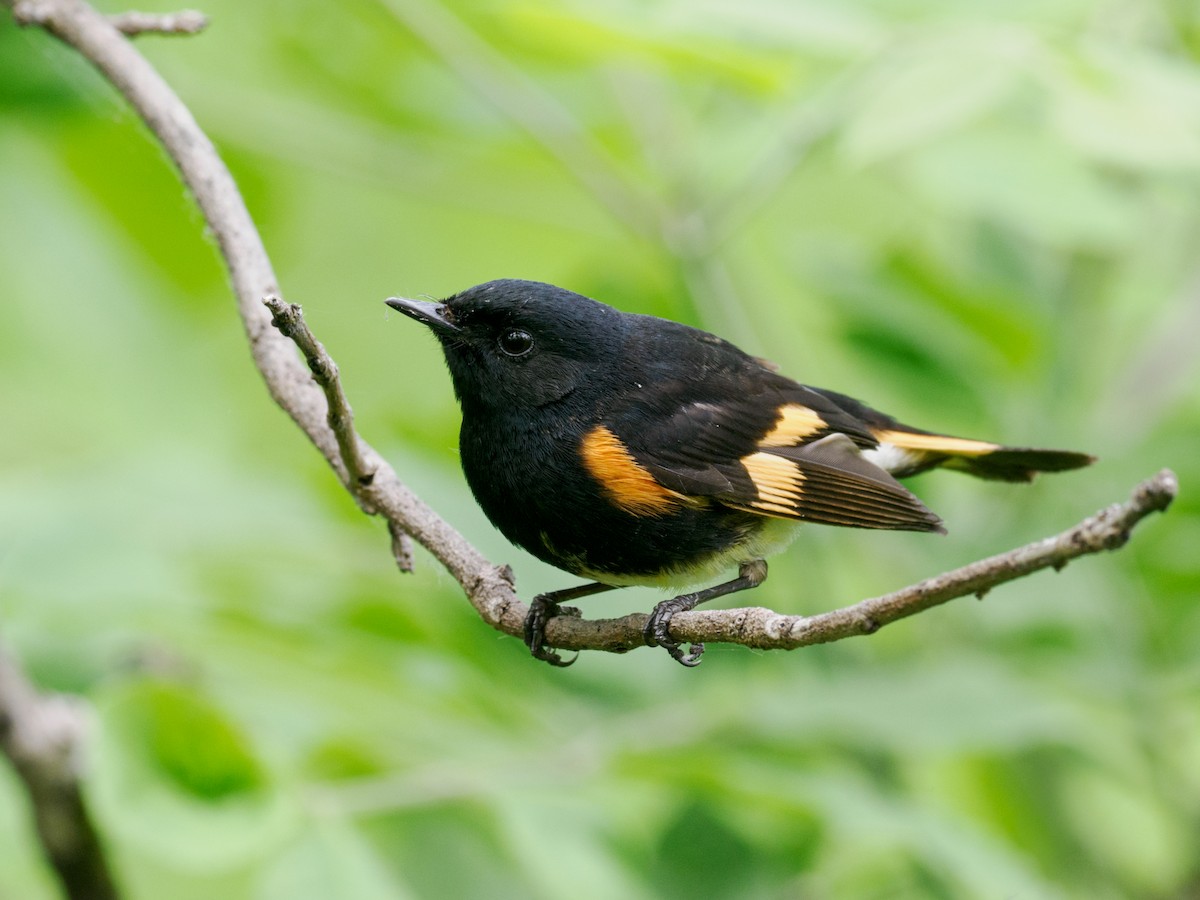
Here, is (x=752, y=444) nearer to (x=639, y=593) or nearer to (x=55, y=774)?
(x=639, y=593)

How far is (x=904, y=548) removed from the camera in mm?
3582

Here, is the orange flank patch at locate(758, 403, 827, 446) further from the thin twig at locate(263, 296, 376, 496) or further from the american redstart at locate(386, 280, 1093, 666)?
the thin twig at locate(263, 296, 376, 496)

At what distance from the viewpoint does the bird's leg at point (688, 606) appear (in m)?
1.93

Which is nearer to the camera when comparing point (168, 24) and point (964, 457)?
point (168, 24)

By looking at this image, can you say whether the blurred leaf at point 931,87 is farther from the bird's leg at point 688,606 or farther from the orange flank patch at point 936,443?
the bird's leg at point 688,606

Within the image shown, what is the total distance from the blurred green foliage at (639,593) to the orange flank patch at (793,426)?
533mm

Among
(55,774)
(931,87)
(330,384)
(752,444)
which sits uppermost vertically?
(931,87)

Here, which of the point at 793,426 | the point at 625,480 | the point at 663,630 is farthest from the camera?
the point at 793,426

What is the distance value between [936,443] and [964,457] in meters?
0.06

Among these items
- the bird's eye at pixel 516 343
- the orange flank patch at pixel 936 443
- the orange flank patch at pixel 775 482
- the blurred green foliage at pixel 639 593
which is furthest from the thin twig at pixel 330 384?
the orange flank patch at pixel 936 443

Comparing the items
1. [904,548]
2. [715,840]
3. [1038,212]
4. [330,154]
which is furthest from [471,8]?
[715,840]

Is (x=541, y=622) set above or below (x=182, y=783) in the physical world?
above

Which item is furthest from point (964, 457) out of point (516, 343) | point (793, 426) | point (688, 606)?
point (516, 343)

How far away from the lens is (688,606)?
235 centimetres
